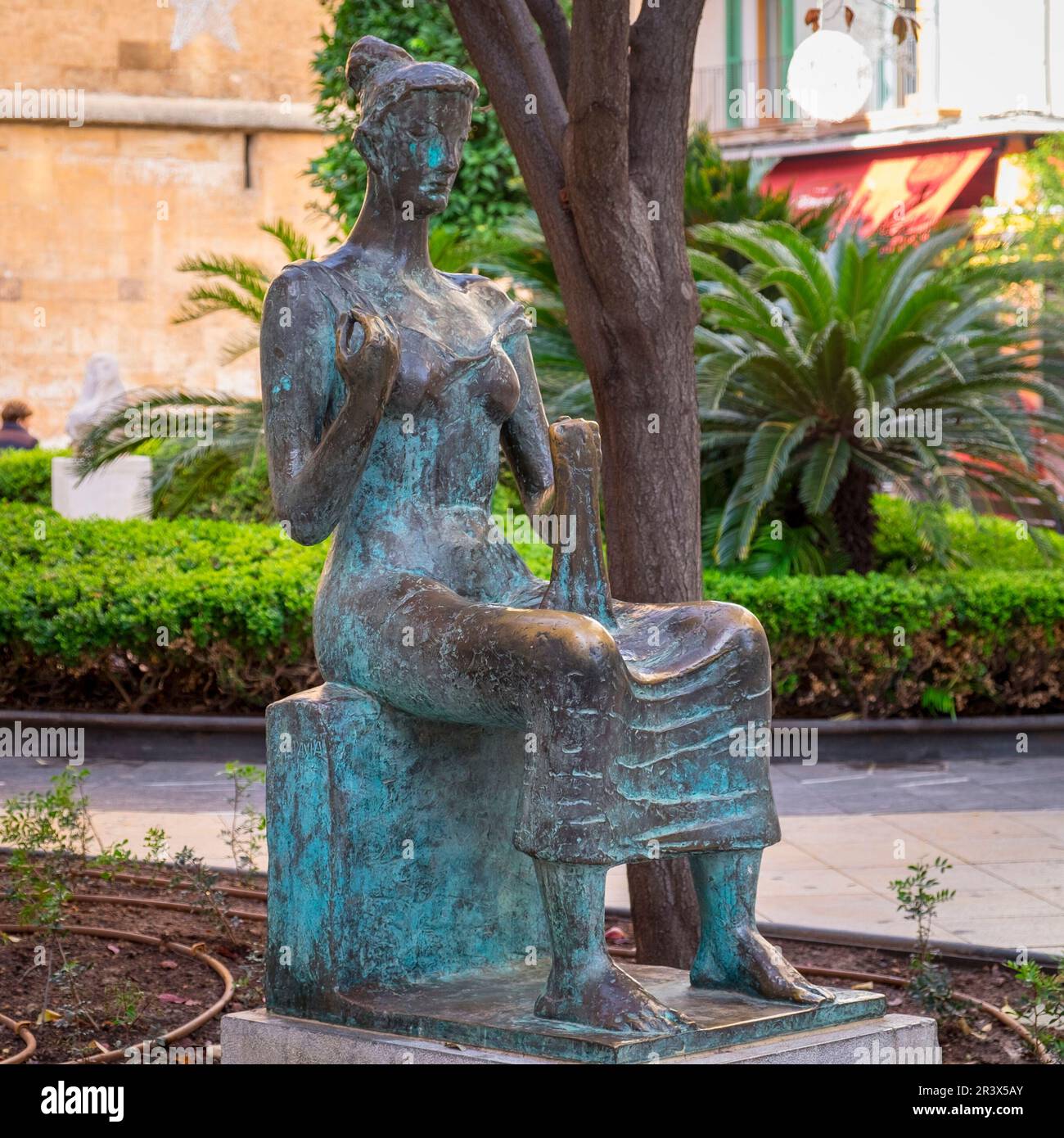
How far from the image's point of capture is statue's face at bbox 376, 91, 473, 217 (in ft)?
11.9

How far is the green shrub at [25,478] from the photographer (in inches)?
648

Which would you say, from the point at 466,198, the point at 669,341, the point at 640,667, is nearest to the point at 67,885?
the point at 669,341

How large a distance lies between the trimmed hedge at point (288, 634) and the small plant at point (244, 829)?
0.81 metres

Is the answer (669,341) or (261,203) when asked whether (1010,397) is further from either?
(261,203)

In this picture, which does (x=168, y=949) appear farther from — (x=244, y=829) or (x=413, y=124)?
(x=413, y=124)

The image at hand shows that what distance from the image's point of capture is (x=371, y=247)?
3.75 m

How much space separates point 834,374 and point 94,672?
14.6ft

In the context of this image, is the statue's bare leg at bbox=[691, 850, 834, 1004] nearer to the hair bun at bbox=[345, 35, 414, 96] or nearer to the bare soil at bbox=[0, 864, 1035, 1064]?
the bare soil at bbox=[0, 864, 1035, 1064]

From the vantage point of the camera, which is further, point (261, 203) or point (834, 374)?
point (261, 203)

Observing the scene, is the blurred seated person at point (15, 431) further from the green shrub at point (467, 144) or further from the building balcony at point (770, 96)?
the building balcony at point (770, 96)

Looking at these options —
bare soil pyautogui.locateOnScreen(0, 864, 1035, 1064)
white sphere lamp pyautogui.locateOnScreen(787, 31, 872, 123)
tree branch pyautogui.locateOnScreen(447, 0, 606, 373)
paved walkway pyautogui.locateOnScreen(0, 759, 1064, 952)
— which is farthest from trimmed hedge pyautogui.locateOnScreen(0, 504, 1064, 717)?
white sphere lamp pyautogui.locateOnScreen(787, 31, 872, 123)

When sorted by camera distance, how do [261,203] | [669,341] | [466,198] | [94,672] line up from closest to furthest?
[669,341] → [94,672] → [466,198] → [261,203]

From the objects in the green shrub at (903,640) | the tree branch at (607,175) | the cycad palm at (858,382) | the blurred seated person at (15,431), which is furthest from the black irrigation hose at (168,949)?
the blurred seated person at (15,431)

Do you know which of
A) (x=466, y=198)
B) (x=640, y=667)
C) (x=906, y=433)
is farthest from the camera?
(x=466, y=198)
